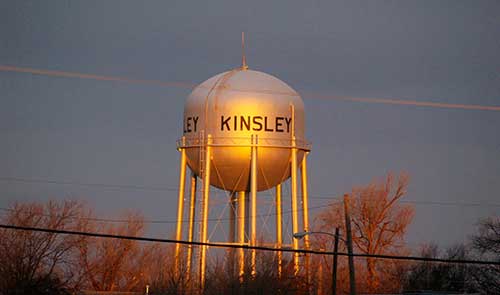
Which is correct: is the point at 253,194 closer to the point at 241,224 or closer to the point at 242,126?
the point at 241,224

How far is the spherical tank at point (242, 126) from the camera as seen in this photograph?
113 ft

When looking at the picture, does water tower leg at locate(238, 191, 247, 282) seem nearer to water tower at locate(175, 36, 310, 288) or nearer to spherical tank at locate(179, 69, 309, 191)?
water tower at locate(175, 36, 310, 288)

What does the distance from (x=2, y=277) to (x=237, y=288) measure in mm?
10745

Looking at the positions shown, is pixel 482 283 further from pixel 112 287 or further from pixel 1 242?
pixel 1 242

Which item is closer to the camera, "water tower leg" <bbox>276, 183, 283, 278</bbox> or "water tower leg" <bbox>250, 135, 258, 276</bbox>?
"water tower leg" <bbox>250, 135, 258, 276</bbox>

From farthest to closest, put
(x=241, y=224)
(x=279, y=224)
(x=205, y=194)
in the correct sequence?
(x=279, y=224) → (x=241, y=224) → (x=205, y=194)

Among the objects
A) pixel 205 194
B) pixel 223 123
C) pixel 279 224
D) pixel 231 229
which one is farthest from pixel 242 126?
pixel 279 224

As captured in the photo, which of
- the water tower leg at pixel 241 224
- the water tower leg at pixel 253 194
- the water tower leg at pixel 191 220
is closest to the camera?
the water tower leg at pixel 253 194

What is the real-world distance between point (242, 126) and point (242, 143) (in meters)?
0.67

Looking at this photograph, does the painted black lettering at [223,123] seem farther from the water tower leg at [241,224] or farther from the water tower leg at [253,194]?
the water tower leg at [241,224]

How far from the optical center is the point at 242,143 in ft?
113

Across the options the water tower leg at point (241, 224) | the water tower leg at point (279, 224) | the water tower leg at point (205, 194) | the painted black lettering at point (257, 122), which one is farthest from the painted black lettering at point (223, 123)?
the water tower leg at point (279, 224)

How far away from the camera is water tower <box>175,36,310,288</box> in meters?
34.4

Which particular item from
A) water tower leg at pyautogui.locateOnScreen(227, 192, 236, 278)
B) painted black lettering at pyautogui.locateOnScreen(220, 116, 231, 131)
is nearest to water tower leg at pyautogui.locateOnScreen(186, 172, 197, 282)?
water tower leg at pyautogui.locateOnScreen(227, 192, 236, 278)
